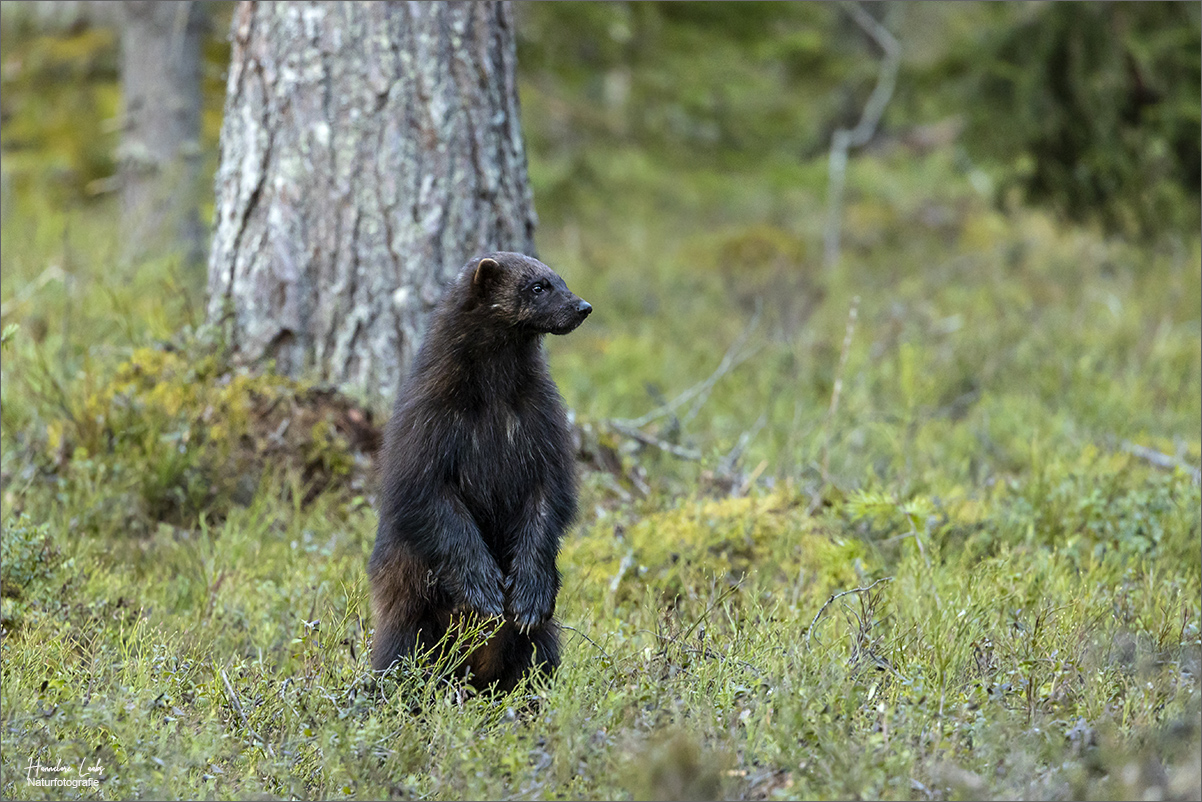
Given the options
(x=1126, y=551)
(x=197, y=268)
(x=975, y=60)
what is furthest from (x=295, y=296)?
(x=975, y=60)

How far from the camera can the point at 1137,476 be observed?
19.6 ft

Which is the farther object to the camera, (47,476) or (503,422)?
(47,476)

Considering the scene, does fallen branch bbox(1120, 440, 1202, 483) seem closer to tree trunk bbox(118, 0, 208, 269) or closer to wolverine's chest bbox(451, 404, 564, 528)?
wolverine's chest bbox(451, 404, 564, 528)

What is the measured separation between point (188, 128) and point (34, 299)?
3686mm

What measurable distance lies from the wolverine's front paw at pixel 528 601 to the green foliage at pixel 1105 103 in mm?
7353

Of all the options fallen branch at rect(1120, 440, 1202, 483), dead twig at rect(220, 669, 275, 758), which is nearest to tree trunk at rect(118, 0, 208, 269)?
dead twig at rect(220, 669, 275, 758)

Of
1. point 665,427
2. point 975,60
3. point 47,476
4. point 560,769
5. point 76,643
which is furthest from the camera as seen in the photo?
point 975,60

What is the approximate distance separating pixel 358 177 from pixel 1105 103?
682 centimetres

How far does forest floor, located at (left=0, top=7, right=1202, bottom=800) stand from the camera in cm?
305

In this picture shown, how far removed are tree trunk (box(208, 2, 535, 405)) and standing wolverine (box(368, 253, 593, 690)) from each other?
1459mm

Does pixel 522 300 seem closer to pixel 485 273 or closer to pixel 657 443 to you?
pixel 485 273

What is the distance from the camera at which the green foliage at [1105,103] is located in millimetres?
9547

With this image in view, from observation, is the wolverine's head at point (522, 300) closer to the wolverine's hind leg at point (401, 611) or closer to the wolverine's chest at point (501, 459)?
the wolverine's chest at point (501, 459)

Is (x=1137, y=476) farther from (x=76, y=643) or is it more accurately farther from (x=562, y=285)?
(x=76, y=643)
